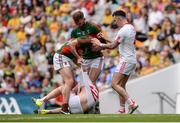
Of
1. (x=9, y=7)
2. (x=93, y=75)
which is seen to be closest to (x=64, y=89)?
(x=93, y=75)

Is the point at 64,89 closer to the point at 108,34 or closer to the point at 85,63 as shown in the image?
the point at 85,63

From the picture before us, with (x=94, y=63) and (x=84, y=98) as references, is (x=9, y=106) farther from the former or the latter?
(x=84, y=98)

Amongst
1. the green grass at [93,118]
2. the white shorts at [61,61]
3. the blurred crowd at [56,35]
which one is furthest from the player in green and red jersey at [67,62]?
the blurred crowd at [56,35]

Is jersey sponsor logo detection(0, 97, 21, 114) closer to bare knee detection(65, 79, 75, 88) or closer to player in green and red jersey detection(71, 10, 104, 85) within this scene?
player in green and red jersey detection(71, 10, 104, 85)

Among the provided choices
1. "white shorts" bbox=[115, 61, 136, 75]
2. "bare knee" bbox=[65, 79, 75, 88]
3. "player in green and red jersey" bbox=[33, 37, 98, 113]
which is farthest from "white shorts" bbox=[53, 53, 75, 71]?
"white shorts" bbox=[115, 61, 136, 75]

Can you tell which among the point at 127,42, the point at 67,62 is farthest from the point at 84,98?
the point at 127,42

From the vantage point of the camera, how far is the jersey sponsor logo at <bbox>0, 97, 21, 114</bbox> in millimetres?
24047

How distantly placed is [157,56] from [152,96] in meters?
1.24

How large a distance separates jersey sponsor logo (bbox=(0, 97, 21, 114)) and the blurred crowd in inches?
26.0

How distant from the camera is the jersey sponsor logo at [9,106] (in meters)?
24.0

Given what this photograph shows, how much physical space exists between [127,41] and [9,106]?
26.0 feet

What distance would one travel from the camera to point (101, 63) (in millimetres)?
17734

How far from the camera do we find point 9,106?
79.3 ft

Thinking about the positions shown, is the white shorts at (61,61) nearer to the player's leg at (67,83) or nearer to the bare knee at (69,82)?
the player's leg at (67,83)
